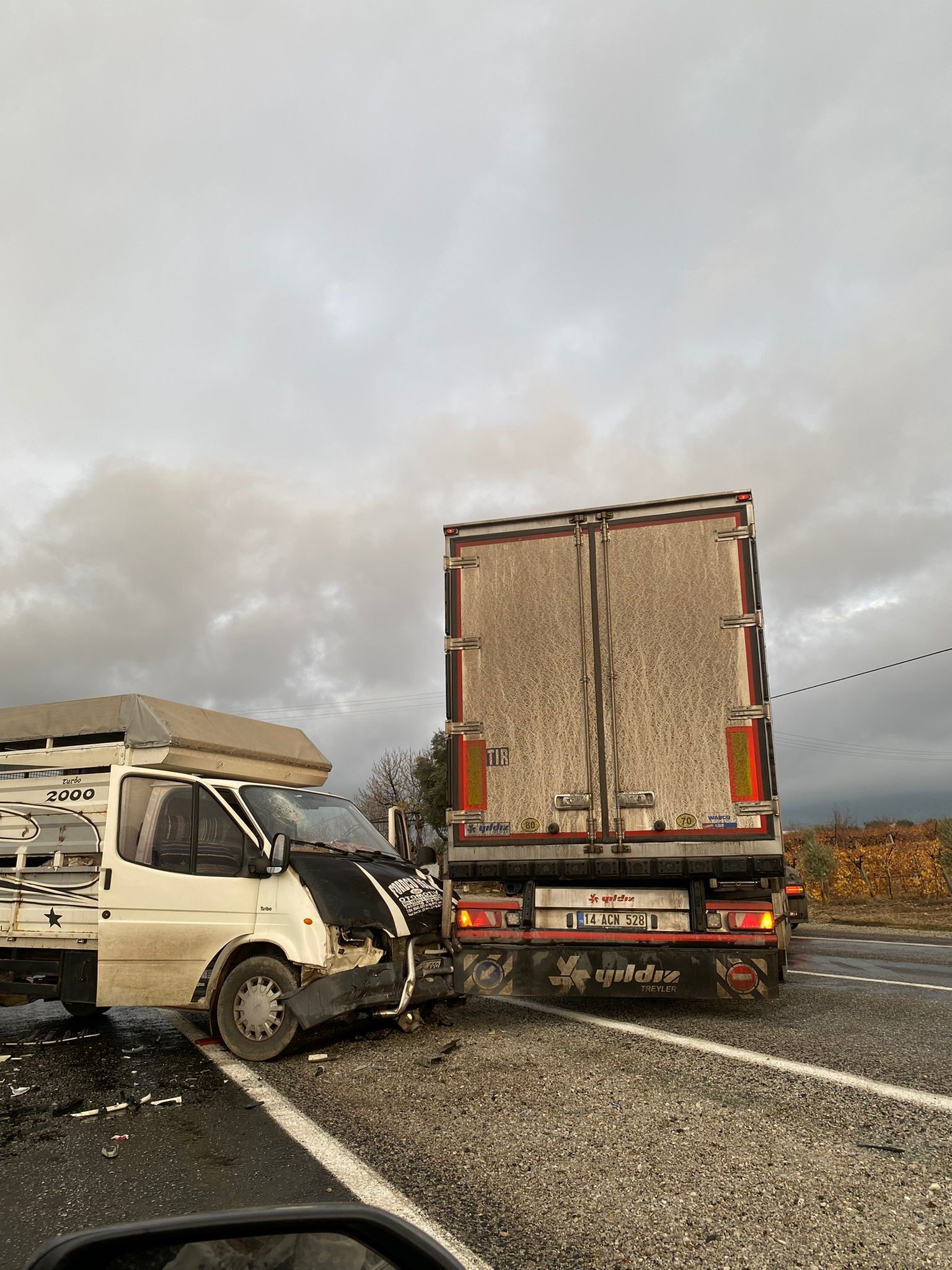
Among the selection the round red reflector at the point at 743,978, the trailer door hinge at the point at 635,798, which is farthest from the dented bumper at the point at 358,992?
the round red reflector at the point at 743,978

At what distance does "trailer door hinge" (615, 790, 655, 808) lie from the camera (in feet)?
22.6

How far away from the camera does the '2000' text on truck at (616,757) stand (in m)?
6.66

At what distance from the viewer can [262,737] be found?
811 centimetres

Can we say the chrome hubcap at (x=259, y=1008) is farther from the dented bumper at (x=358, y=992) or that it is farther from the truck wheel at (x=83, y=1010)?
the truck wheel at (x=83, y=1010)

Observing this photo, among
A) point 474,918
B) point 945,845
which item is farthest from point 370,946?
point 945,845

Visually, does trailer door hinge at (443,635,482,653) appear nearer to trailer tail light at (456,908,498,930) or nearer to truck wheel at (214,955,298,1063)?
trailer tail light at (456,908,498,930)

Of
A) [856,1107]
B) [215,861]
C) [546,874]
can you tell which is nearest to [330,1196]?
[856,1107]

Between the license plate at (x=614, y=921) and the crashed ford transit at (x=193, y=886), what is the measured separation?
1.17m

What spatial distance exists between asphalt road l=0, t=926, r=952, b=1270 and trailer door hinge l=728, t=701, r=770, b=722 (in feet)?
7.86

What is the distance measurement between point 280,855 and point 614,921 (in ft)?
9.06

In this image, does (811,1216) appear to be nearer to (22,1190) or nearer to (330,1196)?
(330,1196)

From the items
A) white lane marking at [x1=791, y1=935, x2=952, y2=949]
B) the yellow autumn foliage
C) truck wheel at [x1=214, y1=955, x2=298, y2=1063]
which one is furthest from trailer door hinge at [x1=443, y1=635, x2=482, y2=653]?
the yellow autumn foliage

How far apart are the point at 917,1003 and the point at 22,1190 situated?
7113 mm

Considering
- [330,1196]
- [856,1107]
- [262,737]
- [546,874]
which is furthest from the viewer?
[262,737]
